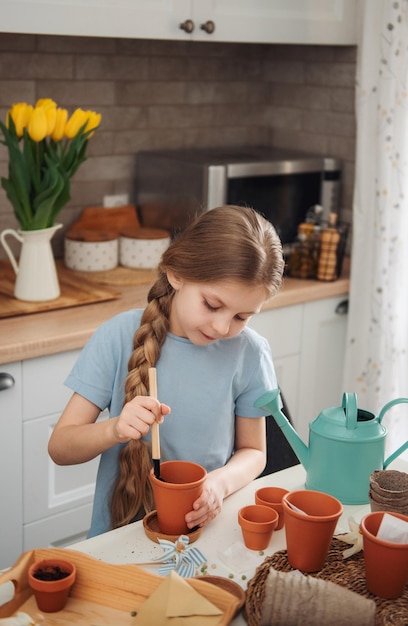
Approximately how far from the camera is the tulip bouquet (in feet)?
7.27

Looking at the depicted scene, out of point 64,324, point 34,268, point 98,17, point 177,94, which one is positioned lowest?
point 64,324

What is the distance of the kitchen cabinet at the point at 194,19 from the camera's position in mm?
2170

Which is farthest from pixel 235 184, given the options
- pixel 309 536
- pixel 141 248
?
pixel 309 536

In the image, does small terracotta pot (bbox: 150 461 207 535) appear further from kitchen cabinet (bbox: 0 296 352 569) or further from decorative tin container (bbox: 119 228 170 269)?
decorative tin container (bbox: 119 228 170 269)

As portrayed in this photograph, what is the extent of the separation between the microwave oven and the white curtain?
0.78 ft

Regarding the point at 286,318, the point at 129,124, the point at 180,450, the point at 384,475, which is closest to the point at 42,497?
the point at 180,450

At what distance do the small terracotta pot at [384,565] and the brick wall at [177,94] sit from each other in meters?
1.80

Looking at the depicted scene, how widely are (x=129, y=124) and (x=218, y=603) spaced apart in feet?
6.77

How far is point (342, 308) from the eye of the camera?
2789 mm

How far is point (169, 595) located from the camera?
1074 mm

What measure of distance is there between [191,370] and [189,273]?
0.74ft

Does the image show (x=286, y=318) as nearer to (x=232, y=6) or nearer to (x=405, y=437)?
(x=405, y=437)

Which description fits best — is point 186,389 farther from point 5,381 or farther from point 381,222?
point 381,222

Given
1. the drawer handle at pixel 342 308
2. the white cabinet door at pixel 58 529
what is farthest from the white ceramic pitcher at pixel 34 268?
the drawer handle at pixel 342 308
